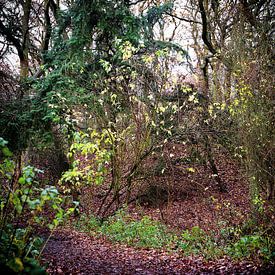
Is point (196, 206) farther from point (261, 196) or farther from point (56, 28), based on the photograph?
point (56, 28)

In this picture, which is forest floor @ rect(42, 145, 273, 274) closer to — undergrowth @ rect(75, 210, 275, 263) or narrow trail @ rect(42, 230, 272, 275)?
narrow trail @ rect(42, 230, 272, 275)

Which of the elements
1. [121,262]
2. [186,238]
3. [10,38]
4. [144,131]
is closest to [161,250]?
[186,238]

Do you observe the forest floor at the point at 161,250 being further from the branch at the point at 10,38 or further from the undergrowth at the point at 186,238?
the branch at the point at 10,38

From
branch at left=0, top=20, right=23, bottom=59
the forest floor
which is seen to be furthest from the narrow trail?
branch at left=0, top=20, right=23, bottom=59

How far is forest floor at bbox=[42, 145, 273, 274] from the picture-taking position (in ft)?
18.7

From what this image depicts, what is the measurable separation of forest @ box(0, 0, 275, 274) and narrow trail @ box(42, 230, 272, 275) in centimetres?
4

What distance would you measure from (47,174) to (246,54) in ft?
37.3

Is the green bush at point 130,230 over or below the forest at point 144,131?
below

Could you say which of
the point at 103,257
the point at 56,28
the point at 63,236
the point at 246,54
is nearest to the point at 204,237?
the point at 103,257

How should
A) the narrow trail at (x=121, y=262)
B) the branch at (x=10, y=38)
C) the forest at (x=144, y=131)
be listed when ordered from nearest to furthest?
the narrow trail at (x=121, y=262)
the forest at (x=144, y=131)
the branch at (x=10, y=38)

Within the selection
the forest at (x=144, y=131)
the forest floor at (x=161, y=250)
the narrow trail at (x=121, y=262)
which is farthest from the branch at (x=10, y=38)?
the narrow trail at (x=121, y=262)

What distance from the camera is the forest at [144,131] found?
6.54 m

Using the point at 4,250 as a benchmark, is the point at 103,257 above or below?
below

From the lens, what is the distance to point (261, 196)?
6.79 m
